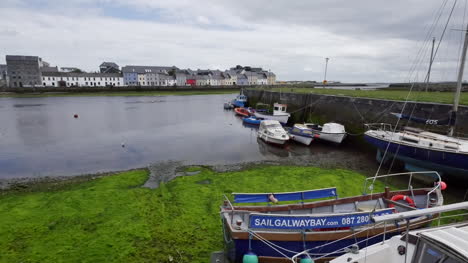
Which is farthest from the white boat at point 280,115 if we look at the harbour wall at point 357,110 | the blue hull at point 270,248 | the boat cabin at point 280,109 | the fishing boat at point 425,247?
the fishing boat at point 425,247

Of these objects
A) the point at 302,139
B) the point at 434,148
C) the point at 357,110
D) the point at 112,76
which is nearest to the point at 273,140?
the point at 302,139

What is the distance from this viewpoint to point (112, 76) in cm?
12988

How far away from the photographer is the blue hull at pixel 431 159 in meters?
13.8

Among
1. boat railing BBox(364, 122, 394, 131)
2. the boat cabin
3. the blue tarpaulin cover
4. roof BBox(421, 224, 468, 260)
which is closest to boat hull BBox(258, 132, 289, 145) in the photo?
boat railing BBox(364, 122, 394, 131)

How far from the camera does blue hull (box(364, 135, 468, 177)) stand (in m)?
13.8

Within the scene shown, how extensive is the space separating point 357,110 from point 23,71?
145m

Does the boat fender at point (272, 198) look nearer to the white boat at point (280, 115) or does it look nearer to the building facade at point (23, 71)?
the white boat at point (280, 115)

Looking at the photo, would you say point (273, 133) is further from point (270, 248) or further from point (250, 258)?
point (250, 258)

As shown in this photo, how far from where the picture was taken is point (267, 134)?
25.9 meters

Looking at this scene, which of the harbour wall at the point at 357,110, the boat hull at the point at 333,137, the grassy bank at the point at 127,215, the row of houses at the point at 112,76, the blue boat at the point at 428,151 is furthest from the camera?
the row of houses at the point at 112,76

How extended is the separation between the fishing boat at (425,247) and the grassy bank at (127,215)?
4662 millimetres

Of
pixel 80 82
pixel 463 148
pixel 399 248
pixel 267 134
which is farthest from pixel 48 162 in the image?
pixel 80 82

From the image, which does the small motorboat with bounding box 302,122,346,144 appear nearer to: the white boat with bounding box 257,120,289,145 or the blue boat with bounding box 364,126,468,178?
the white boat with bounding box 257,120,289,145

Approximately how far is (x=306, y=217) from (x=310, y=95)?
30.9 m
